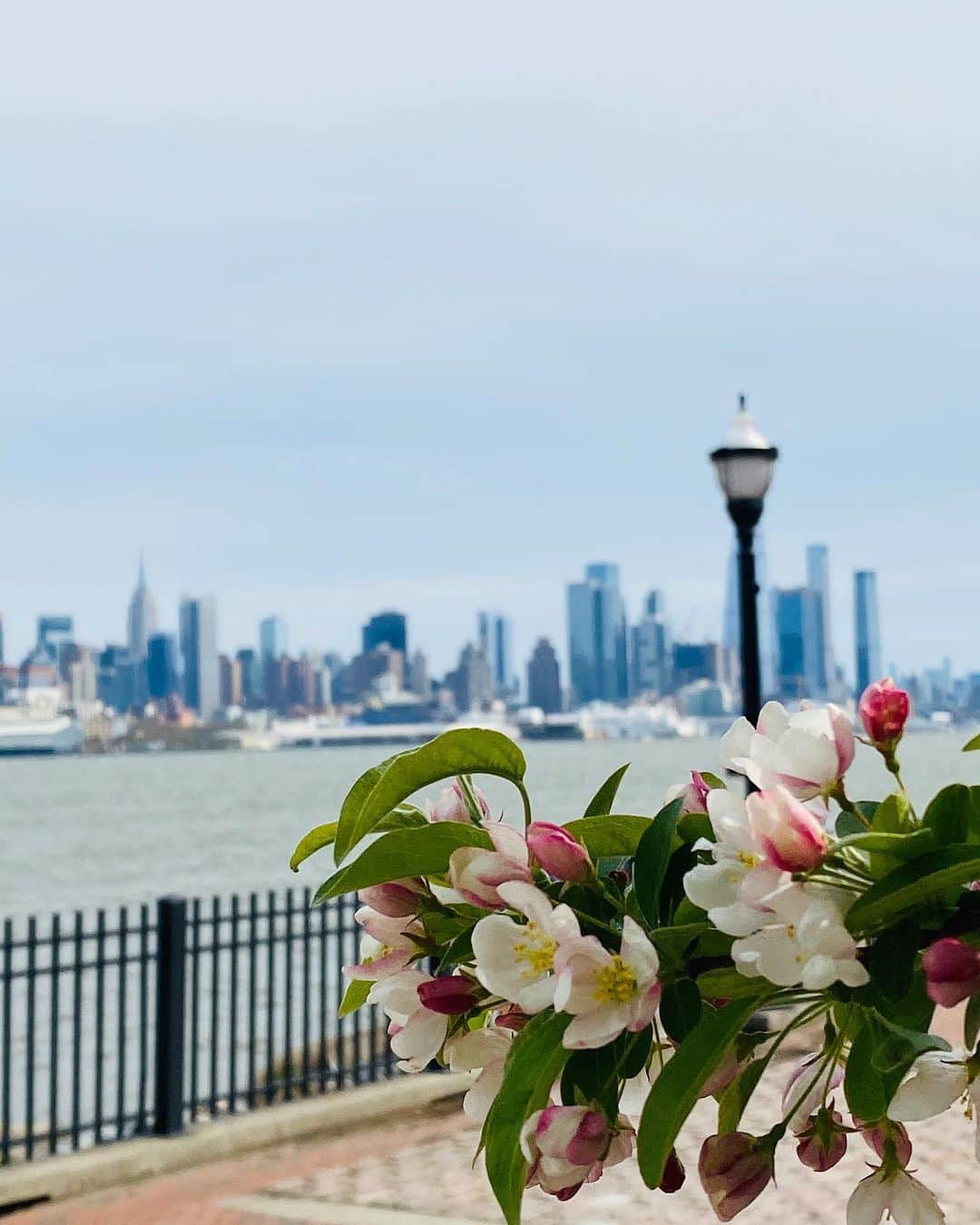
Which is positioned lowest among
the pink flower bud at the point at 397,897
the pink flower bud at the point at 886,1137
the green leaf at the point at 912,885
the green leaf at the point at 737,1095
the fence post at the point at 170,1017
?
the fence post at the point at 170,1017

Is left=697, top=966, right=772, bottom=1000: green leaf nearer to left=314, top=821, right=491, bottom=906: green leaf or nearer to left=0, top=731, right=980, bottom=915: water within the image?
left=314, top=821, right=491, bottom=906: green leaf

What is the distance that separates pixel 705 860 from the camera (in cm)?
114

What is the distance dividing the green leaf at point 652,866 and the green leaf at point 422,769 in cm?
10

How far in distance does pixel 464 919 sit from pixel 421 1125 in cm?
981

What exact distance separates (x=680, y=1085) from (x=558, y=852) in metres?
0.17

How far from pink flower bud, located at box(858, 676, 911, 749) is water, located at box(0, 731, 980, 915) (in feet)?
79.1

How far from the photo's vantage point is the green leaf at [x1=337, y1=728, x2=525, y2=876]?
1.08m

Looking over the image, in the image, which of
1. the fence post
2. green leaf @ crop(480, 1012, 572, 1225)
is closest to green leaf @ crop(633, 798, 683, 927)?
green leaf @ crop(480, 1012, 572, 1225)

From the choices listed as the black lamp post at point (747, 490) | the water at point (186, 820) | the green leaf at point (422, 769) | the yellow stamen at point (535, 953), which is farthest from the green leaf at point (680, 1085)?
the water at point (186, 820)

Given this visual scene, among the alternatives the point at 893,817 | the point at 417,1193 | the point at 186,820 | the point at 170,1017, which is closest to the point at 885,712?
the point at 893,817

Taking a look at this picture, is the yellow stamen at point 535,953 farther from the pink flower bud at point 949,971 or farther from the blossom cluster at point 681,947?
the pink flower bud at point 949,971

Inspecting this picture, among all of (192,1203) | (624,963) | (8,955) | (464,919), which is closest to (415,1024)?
(464,919)

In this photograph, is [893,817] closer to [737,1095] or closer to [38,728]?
[737,1095]

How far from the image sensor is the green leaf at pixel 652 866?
108cm
